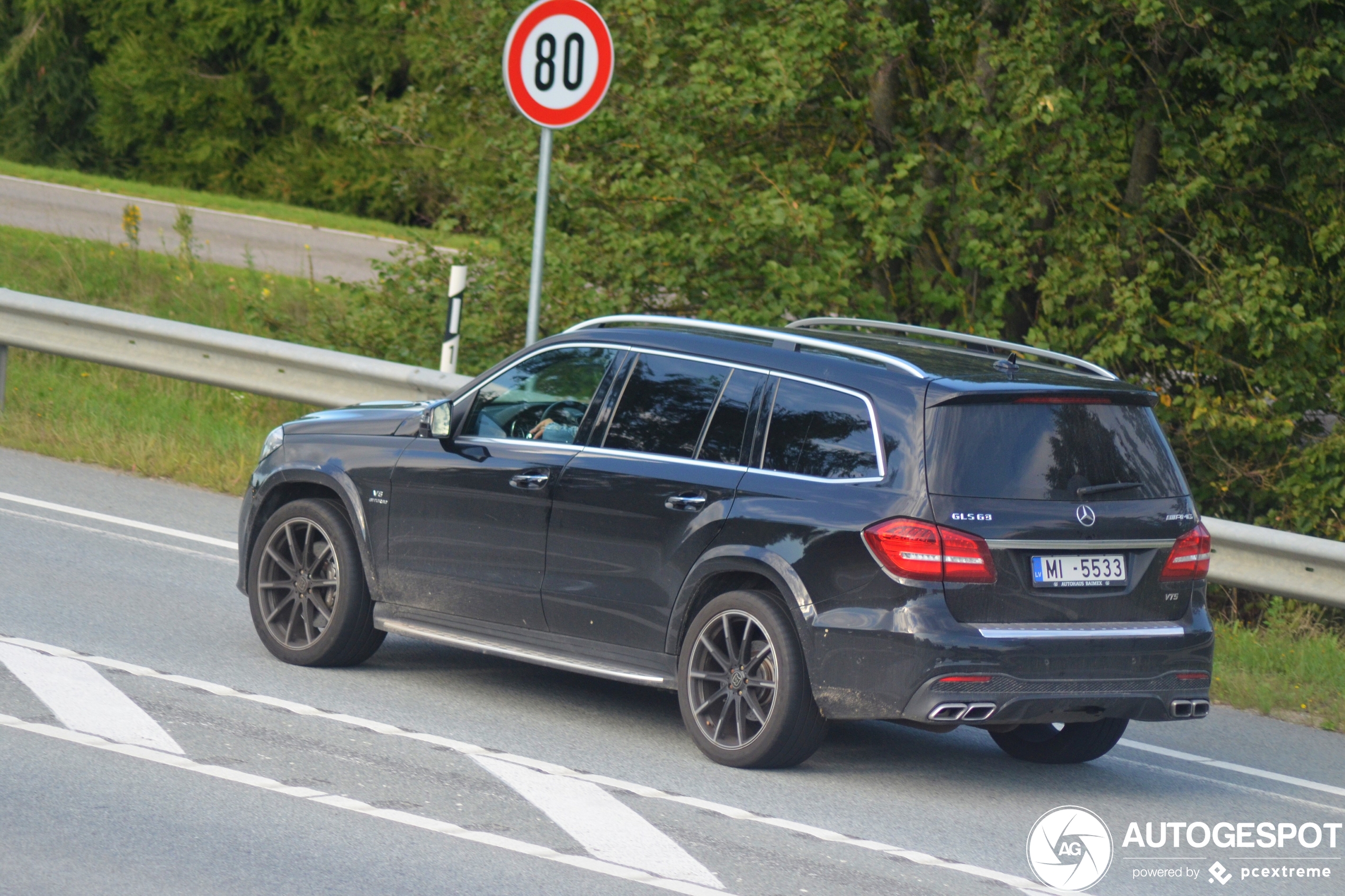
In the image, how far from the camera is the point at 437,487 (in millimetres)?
7516

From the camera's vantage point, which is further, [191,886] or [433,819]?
[433,819]

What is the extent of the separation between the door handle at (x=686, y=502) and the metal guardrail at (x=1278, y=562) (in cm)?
338

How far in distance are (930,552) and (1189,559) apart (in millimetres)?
1196

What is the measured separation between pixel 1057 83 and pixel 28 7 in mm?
32353

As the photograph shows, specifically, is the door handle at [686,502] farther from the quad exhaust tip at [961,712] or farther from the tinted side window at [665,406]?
the quad exhaust tip at [961,712]

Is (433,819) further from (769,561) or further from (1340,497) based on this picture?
(1340,497)

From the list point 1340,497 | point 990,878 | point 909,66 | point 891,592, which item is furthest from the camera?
point 909,66

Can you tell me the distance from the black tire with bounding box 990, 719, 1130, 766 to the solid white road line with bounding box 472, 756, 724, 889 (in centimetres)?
204

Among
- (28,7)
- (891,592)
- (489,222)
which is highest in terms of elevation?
(28,7)

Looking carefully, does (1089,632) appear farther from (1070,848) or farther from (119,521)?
(119,521)

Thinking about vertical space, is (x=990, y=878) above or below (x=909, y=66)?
below

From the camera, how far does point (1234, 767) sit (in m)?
7.34

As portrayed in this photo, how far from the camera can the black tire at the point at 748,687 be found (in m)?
6.44

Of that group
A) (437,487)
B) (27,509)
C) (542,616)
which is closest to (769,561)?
(542,616)
